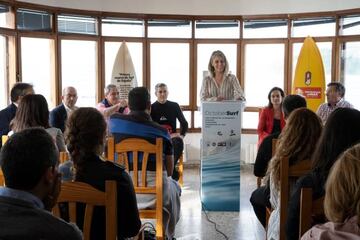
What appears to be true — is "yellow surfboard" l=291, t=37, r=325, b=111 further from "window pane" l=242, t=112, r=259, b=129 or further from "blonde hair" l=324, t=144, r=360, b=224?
"blonde hair" l=324, t=144, r=360, b=224

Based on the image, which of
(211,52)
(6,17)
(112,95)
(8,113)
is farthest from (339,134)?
(211,52)

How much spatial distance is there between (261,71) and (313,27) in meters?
1.04

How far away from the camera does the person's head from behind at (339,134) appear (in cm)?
180

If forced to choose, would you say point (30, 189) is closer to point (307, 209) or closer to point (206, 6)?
point (307, 209)

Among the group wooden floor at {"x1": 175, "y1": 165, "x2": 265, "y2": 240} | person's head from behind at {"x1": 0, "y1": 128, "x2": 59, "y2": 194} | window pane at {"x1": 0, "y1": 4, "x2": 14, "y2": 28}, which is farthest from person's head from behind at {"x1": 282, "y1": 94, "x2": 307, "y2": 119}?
window pane at {"x1": 0, "y1": 4, "x2": 14, "y2": 28}

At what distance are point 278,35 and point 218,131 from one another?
122 inches

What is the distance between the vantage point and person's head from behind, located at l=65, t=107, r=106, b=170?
2.03 meters

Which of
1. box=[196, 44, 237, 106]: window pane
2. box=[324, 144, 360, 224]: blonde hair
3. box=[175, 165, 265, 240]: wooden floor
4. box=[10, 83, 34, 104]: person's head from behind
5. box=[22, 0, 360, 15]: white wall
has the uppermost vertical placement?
box=[22, 0, 360, 15]: white wall

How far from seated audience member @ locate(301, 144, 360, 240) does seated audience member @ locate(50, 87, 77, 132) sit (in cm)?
338

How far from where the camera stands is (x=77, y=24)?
657cm

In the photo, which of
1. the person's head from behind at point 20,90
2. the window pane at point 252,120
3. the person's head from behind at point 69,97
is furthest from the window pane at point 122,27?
the person's head from behind at point 20,90

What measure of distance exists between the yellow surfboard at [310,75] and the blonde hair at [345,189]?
4.97m

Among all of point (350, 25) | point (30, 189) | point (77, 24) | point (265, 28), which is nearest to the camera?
point (30, 189)

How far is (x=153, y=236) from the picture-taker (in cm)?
278
